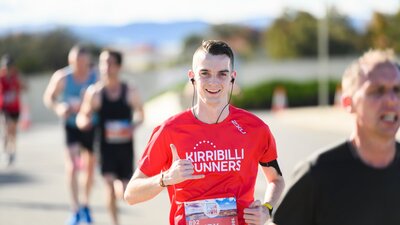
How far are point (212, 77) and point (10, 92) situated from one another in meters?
11.7

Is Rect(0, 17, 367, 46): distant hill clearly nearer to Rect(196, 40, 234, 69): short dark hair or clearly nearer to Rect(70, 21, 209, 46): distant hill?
Rect(70, 21, 209, 46): distant hill

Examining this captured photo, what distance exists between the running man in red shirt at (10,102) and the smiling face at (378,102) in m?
12.8

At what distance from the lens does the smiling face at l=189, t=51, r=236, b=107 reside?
4.24 meters

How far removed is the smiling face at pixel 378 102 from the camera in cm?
283

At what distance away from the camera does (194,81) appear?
4371mm

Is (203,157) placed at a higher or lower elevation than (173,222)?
higher

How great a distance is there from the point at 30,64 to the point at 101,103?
1440 inches

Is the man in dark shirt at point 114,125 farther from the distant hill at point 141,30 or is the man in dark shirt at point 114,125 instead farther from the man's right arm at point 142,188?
the distant hill at point 141,30

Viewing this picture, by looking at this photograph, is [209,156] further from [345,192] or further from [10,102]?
[10,102]

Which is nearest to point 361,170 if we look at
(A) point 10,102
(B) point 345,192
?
(B) point 345,192

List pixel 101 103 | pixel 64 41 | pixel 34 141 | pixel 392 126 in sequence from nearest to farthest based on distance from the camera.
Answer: pixel 392 126 → pixel 101 103 → pixel 34 141 → pixel 64 41

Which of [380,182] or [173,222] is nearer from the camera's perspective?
[380,182]

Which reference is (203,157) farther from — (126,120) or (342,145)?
(126,120)

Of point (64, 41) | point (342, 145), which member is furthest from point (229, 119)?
point (64, 41)
